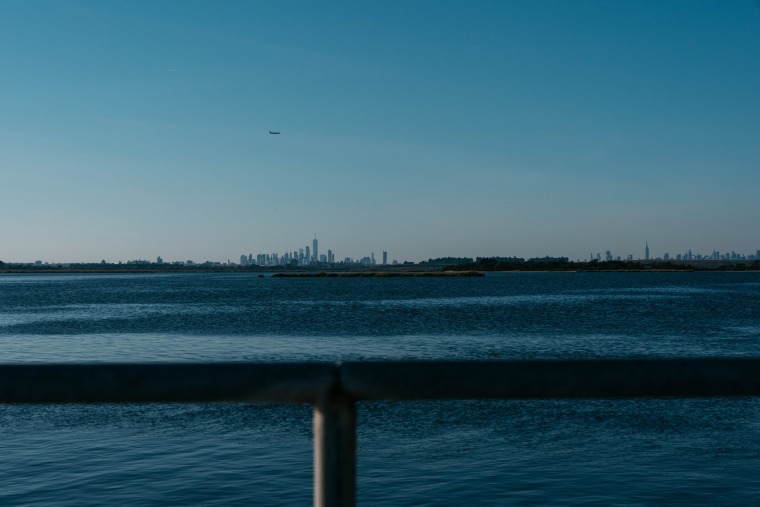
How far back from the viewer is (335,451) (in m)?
1.99

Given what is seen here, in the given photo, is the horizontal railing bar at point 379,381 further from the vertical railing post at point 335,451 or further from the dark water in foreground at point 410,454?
the dark water in foreground at point 410,454

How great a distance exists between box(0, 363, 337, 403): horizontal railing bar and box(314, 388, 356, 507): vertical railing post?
53mm

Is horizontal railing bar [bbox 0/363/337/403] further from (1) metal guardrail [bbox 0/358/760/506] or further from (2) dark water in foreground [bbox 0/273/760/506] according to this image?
(2) dark water in foreground [bbox 0/273/760/506]

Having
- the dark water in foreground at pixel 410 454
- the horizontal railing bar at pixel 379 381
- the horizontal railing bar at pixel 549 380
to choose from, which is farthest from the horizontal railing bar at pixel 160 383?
the dark water in foreground at pixel 410 454

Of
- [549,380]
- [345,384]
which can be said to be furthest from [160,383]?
[549,380]

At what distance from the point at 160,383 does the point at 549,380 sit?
3.10ft

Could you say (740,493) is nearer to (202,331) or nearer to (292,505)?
(292,505)

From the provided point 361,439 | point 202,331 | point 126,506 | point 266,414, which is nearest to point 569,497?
point 361,439

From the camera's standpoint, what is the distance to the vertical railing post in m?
1.98

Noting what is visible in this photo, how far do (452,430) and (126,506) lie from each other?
8.07m

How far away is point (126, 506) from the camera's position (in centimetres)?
1270

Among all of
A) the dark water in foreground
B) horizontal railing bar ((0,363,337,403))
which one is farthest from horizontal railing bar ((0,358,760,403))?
the dark water in foreground

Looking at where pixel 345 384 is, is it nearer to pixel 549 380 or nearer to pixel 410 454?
pixel 549 380

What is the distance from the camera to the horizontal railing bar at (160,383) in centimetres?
197
